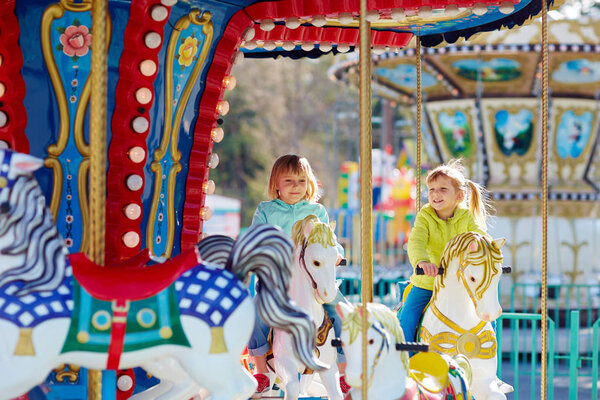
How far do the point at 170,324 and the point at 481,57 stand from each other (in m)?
7.71

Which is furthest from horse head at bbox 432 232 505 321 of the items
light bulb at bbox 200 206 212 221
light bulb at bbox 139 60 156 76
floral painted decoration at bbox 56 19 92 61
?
floral painted decoration at bbox 56 19 92 61

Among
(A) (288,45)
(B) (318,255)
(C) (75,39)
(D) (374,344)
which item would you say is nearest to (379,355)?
(D) (374,344)

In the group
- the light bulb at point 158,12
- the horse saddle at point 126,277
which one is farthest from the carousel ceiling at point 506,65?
the horse saddle at point 126,277

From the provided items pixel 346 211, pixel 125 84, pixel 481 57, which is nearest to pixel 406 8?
pixel 125 84

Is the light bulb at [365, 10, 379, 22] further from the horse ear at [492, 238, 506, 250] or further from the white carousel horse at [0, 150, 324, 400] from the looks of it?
the white carousel horse at [0, 150, 324, 400]

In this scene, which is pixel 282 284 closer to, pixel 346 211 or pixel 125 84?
pixel 125 84

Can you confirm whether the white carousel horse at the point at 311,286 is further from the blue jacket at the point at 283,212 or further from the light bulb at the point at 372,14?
the light bulb at the point at 372,14

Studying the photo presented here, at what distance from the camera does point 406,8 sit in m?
4.21

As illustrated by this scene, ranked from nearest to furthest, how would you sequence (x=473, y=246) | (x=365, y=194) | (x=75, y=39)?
(x=365, y=194) → (x=75, y=39) → (x=473, y=246)

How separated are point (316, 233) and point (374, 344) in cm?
86

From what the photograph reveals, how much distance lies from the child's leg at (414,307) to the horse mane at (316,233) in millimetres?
858

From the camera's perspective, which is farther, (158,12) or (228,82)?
(228,82)

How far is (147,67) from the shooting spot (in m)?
3.89

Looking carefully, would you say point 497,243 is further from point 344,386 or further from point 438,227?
point 344,386
